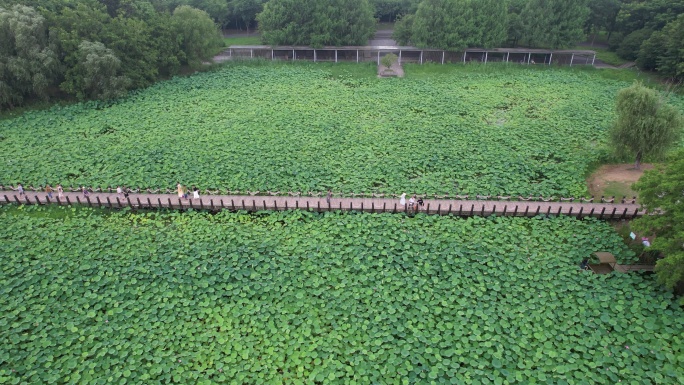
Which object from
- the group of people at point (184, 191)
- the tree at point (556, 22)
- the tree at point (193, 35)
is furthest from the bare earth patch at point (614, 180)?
the tree at point (193, 35)

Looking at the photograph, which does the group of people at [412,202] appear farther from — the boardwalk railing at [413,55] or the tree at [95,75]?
the boardwalk railing at [413,55]

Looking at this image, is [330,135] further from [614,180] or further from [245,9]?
[245,9]

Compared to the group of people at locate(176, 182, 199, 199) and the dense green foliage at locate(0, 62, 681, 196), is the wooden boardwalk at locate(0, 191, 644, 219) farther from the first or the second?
the dense green foliage at locate(0, 62, 681, 196)

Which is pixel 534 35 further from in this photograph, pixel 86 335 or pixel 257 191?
pixel 86 335

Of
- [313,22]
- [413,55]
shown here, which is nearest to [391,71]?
[413,55]

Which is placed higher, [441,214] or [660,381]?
[441,214]

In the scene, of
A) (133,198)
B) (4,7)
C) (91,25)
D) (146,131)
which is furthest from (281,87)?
(4,7)
